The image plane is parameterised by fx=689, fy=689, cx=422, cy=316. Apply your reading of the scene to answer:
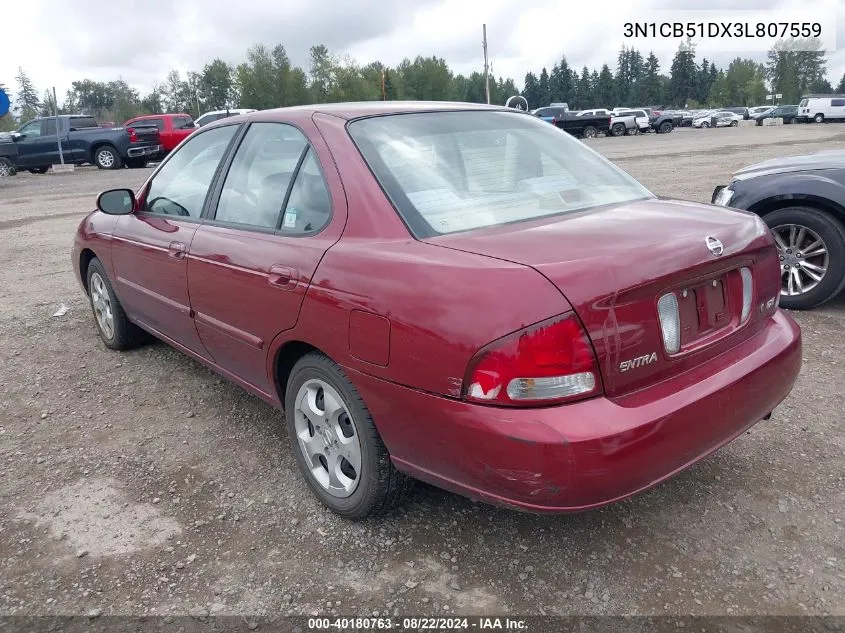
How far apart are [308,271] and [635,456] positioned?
130 cm

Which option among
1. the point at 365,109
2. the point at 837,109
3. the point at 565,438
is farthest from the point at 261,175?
the point at 837,109

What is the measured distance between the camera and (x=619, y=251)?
2.10 meters

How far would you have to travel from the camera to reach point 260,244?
9.30 ft

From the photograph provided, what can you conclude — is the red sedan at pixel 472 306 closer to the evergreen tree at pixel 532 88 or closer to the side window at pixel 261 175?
the side window at pixel 261 175

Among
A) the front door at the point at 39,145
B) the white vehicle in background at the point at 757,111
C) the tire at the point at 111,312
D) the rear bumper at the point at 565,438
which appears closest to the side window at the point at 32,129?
the front door at the point at 39,145

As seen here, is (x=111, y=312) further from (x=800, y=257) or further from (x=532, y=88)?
(x=532, y=88)

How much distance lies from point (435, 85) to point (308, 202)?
10601cm

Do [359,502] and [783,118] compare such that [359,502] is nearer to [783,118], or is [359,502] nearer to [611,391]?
[611,391]

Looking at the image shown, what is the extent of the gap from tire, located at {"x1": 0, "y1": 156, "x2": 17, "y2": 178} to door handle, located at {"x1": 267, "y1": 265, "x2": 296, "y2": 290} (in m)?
23.0

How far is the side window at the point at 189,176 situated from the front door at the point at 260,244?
198 mm

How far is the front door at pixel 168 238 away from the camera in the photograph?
11.3 feet

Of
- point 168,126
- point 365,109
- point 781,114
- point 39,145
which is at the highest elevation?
point 781,114

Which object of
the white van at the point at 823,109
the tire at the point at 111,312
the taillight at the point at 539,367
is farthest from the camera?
the white van at the point at 823,109

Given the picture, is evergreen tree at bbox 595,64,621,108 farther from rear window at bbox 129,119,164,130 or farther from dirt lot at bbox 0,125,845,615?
dirt lot at bbox 0,125,845,615
